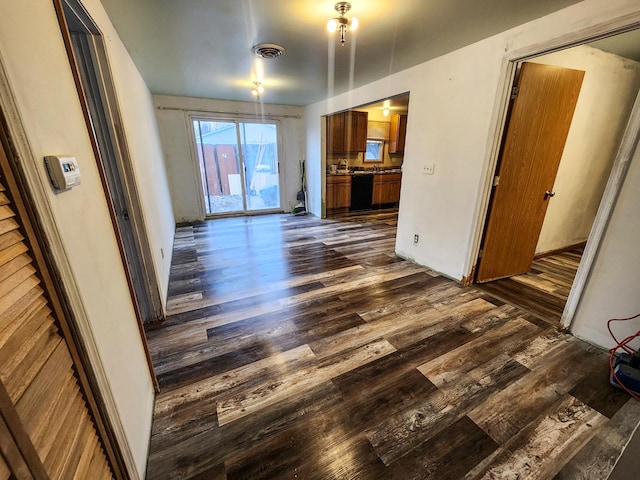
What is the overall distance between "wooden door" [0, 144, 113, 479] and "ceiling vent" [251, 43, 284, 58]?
2428 mm

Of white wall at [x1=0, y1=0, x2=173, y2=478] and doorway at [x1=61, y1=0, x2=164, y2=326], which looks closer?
white wall at [x1=0, y1=0, x2=173, y2=478]

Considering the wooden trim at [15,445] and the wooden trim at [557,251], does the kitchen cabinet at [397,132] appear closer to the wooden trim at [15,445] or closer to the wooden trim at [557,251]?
the wooden trim at [557,251]

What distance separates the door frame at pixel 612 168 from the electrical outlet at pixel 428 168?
586 mm

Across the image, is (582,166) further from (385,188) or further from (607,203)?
(385,188)

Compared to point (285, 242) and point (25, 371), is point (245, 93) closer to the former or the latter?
point (285, 242)

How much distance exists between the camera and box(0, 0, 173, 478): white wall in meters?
0.69

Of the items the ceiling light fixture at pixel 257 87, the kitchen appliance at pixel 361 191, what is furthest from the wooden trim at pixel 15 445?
the kitchen appliance at pixel 361 191

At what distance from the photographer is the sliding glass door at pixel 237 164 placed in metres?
5.25

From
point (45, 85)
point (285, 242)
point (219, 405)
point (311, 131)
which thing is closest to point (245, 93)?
point (311, 131)

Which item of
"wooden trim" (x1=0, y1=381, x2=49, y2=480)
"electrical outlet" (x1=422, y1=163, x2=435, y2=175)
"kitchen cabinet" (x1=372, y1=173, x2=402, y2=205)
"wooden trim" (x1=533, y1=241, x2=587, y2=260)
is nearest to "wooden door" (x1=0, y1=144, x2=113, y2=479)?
"wooden trim" (x1=0, y1=381, x2=49, y2=480)

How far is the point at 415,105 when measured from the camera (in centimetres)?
300

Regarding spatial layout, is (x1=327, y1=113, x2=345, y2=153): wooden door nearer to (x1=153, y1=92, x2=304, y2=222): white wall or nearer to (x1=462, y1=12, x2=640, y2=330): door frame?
(x1=153, y1=92, x2=304, y2=222): white wall

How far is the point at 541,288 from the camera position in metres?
2.72

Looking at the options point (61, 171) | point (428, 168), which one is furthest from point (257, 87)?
point (61, 171)
